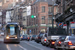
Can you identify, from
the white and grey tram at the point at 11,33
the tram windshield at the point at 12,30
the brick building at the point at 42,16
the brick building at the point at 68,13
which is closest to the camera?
the white and grey tram at the point at 11,33

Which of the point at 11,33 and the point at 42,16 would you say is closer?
the point at 11,33

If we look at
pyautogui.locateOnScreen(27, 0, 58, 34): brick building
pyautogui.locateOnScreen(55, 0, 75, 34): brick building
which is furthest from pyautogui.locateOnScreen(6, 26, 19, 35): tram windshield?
pyautogui.locateOnScreen(27, 0, 58, 34): brick building

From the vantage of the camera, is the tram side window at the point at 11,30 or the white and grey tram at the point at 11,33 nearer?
the white and grey tram at the point at 11,33

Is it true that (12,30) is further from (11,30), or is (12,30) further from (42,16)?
(42,16)

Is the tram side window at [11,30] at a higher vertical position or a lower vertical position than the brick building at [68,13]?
lower

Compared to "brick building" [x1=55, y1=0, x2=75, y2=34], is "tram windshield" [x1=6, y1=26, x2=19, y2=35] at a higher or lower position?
lower

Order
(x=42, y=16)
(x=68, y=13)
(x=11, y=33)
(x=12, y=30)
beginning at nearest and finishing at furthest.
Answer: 1. (x=11, y=33)
2. (x=12, y=30)
3. (x=68, y=13)
4. (x=42, y=16)

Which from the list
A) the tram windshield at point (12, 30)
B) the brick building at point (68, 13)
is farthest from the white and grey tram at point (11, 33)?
the brick building at point (68, 13)

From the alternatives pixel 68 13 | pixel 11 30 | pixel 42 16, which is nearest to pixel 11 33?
pixel 11 30

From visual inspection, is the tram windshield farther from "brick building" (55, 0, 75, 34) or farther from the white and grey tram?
"brick building" (55, 0, 75, 34)

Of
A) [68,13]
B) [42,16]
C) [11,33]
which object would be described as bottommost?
[11,33]

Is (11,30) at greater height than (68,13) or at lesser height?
lesser

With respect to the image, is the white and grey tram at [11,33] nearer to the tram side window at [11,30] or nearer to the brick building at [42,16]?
the tram side window at [11,30]

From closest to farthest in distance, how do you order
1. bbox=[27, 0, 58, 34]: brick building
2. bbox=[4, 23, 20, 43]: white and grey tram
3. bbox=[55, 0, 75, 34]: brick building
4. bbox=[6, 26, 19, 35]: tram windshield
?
bbox=[4, 23, 20, 43]: white and grey tram, bbox=[6, 26, 19, 35]: tram windshield, bbox=[55, 0, 75, 34]: brick building, bbox=[27, 0, 58, 34]: brick building
